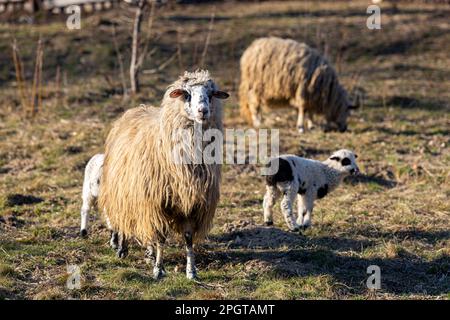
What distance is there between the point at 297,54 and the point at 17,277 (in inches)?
362

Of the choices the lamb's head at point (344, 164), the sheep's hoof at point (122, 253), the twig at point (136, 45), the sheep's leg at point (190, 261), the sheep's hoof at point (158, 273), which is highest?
→ the twig at point (136, 45)

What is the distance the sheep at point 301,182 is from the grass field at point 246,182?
28 cm

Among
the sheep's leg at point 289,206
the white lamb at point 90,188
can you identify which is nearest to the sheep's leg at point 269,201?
the sheep's leg at point 289,206

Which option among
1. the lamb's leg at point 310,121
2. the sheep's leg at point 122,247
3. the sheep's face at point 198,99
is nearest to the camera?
the sheep's face at point 198,99

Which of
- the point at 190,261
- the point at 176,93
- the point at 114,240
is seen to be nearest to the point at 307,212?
the point at 190,261

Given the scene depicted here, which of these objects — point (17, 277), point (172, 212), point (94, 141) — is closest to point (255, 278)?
point (172, 212)

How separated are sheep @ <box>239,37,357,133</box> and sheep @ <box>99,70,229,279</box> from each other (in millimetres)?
7611

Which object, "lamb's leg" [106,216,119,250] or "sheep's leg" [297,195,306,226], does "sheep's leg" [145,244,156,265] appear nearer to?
"lamb's leg" [106,216,119,250]

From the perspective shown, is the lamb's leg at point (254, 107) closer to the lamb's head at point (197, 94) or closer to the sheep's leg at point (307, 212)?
the sheep's leg at point (307, 212)

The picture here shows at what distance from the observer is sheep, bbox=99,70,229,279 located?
7320mm

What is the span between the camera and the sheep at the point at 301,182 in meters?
8.98

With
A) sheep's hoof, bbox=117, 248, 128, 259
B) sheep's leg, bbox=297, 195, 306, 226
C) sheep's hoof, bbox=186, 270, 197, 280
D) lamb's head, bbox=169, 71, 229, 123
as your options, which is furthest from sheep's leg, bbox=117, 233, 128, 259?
sheep's leg, bbox=297, 195, 306, 226

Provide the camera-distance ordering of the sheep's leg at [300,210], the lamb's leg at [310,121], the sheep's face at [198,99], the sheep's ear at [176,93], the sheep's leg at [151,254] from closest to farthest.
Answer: the sheep's face at [198,99] → the sheep's ear at [176,93] → the sheep's leg at [151,254] → the sheep's leg at [300,210] → the lamb's leg at [310,121]

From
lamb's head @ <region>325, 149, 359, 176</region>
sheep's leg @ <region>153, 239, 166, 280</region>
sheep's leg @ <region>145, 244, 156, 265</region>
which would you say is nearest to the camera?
sheep's leg @ <region>153, 239, 166, 280</region>
